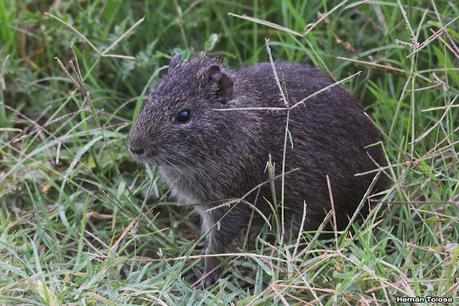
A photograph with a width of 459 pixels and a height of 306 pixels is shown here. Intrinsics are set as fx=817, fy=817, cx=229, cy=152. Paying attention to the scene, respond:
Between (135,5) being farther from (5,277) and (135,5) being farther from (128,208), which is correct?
(5,277)

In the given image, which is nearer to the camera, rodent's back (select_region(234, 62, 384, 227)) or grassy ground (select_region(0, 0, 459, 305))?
grassy ground (select_region(0, 0, 459, 305))

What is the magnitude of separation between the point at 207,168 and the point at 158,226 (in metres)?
0.80

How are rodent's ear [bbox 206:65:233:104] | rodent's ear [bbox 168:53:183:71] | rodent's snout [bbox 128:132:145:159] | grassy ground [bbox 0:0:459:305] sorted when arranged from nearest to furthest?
grassy ground [bbox 0:0:459:305] → rodent's snout [bbox 128:132:145:159] → rodent's ear [bbox 206:65:233:104] → rodent's ear [bbox 168:53:183:71]

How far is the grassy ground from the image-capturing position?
405cm

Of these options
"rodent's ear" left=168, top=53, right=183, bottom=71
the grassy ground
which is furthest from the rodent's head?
the grassy ground

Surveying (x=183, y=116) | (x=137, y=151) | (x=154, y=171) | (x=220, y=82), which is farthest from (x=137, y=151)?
(x=154, y=171)

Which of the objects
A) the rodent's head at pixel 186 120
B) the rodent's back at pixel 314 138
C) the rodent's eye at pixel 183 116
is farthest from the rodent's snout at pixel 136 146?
the rodent's back at pixel 314 138

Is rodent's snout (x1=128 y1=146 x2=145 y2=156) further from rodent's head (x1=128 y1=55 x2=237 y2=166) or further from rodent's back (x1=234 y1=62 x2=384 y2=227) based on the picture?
rodent's back (x1=234 y1=62 x2=384 y2=227)

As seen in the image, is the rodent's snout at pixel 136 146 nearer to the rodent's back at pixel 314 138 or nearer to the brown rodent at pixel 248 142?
the brown rodent at pixel 248 142

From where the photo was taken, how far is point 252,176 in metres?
4.57

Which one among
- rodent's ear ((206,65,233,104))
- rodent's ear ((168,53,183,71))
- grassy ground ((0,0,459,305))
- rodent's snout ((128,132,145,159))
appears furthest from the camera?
rodent's ear ((168,53,183,71))

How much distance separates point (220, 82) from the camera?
4387 millimetres

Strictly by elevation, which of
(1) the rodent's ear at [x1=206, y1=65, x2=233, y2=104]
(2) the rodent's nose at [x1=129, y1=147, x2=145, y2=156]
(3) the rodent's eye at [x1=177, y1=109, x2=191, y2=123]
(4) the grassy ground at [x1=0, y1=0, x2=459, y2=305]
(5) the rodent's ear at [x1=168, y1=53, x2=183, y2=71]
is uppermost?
(5) the rodent's ear at [x1=168, y1=53, x2=183, y2=71]

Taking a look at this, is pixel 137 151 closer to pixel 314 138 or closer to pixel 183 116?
pixel 183 116
